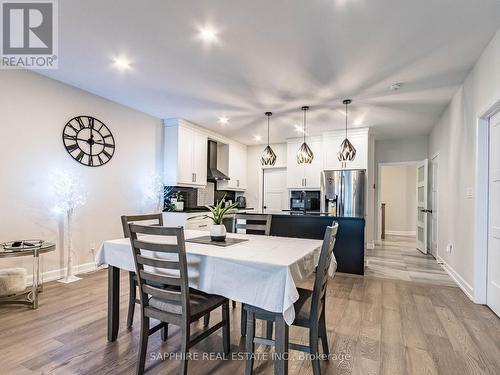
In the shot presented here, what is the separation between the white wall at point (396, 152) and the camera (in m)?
6.38

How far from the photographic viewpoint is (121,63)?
3041 millimetres

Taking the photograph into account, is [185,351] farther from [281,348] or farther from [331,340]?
[331,340]

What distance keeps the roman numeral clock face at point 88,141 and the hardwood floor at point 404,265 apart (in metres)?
4.35

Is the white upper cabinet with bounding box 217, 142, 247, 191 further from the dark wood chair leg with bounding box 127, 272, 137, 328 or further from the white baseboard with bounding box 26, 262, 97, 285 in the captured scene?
the dark wood chair leg with bounding box 127, 272, 137, 328

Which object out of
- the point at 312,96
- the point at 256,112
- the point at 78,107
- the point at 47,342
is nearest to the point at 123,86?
the point at 78,107

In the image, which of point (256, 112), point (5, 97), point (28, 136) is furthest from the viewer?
point (256, 112)

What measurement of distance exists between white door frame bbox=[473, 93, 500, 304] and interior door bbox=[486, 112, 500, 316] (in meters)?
0.04

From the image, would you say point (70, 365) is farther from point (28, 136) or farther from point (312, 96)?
point (312, 96)

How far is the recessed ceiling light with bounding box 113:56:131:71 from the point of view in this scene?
295 centimetres

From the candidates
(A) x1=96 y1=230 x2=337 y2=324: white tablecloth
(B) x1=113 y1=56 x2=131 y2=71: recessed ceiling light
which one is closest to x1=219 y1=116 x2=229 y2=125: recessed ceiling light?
(B) x1=113 y1=56 x2=131 y2=71: recessed ceiling light

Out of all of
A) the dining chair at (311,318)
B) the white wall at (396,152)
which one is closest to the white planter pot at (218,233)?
the dining chair at (311,318)

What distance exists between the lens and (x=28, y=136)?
10.7 feet

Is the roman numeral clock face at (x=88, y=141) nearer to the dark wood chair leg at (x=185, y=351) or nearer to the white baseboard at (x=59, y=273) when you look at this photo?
the white baseboard at (x=59, y=273)

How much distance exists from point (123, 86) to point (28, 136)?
1.26m
